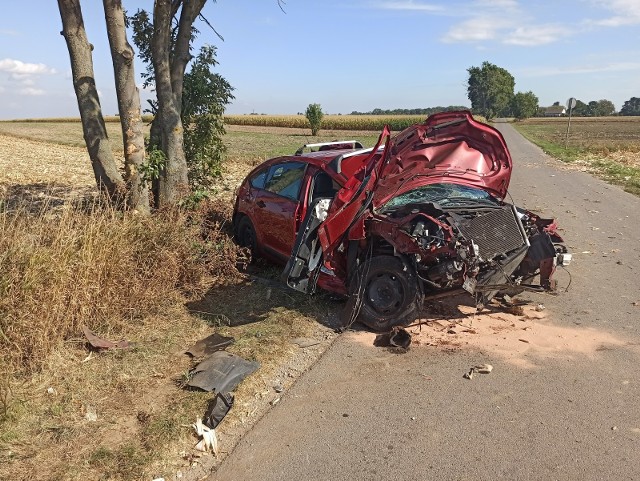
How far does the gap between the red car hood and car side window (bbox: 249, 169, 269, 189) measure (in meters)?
2.14

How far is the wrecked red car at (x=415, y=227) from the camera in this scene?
17.6ft

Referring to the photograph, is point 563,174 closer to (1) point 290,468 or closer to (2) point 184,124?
(2) point 184,124

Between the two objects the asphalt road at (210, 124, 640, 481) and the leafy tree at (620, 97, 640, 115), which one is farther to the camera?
the leafy tree at (620, 97, 640, 115)

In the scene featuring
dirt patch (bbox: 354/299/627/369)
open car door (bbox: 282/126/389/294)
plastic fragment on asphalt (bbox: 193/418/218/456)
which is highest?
open car door (bbox: 282/126/389/294)

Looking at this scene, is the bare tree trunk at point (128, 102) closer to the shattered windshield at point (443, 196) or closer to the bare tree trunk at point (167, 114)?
the bare tree trunk at point (167, 114)

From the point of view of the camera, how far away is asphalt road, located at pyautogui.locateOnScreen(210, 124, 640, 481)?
137 inches

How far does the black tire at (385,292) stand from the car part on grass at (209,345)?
4.72 feet

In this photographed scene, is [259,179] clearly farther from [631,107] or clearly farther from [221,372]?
[631,107]

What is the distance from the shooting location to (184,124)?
400 inches

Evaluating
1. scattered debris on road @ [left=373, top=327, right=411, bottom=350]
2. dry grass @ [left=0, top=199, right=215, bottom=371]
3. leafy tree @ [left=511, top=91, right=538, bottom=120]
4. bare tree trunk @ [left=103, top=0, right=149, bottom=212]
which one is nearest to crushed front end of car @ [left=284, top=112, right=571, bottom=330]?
scattered debris on road @ [left=373, top=327, right=411, bottom=350]

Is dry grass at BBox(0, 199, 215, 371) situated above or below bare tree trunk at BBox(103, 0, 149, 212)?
below

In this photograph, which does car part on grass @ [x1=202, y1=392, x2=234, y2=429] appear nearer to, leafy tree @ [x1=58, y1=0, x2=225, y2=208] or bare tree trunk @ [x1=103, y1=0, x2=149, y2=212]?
leafy tree @ [x1=58, y1=0, x2=225, y2=208]

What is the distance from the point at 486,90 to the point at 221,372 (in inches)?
5014

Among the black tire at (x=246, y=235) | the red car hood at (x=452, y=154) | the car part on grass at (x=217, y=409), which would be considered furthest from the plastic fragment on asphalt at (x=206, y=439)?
the black tire at (x=246, y=235)
